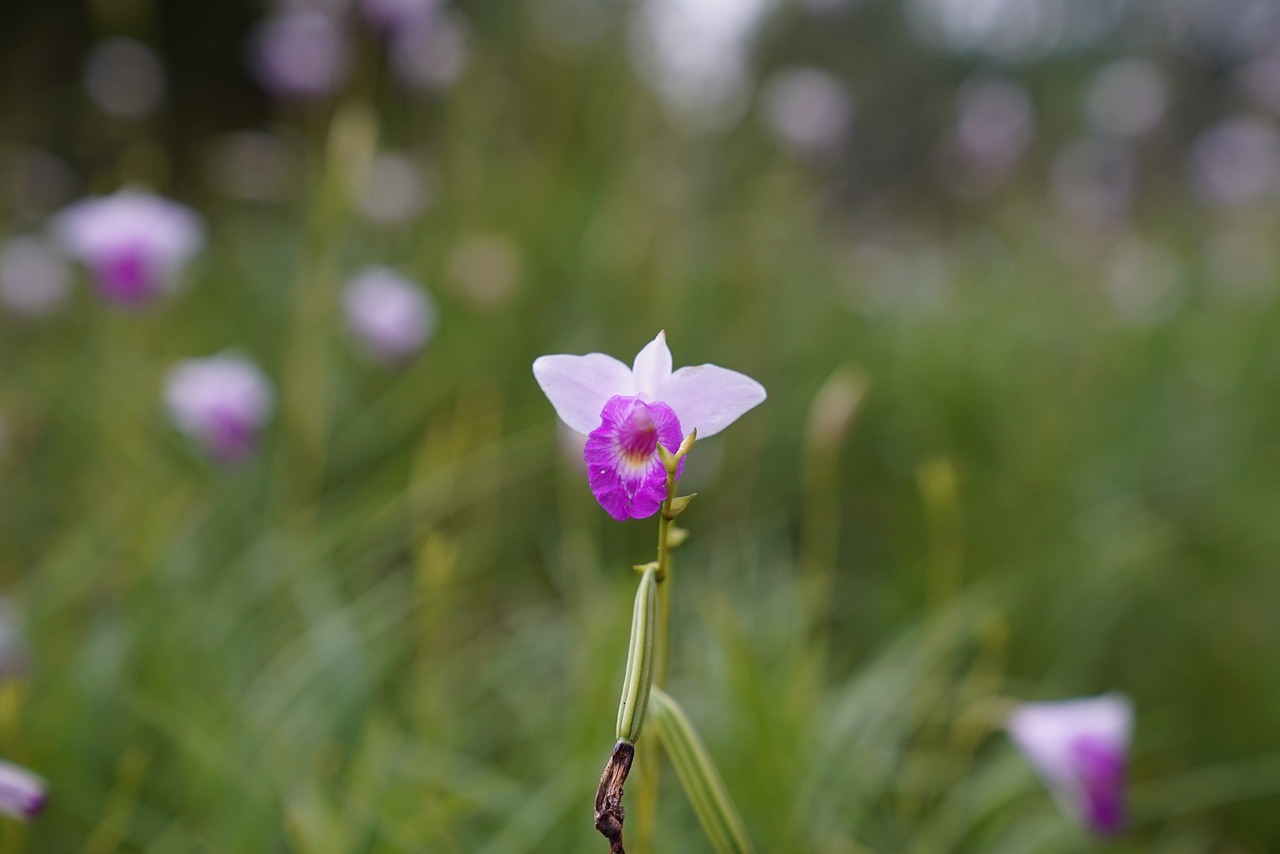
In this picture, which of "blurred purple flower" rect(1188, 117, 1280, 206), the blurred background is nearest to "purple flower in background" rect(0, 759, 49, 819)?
the blurred background

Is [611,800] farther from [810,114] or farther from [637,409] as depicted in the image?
[810,114]

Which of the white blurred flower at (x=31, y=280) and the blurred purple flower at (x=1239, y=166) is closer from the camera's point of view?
the white blurred flower at (x=31, y=280)

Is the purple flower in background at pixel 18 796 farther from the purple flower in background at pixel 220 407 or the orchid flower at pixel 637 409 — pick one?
the purple flower in background at pixel 220 407

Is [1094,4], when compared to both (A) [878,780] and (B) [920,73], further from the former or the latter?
(A) [878,780]

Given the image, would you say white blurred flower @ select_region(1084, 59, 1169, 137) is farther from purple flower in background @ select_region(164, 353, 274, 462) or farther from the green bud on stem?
the green bud on stem

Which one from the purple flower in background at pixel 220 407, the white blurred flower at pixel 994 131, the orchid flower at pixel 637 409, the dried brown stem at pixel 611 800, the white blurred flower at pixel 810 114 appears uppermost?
the white blurred flower at pixel 994 131

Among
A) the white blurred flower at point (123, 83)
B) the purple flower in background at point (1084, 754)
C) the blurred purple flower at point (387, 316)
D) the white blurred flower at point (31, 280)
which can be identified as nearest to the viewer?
the purple flower in background at point (1084, 754)

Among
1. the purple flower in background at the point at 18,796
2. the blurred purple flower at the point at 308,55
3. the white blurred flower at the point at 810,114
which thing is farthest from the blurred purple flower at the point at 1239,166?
the purple flower in background at the point at 18,796
